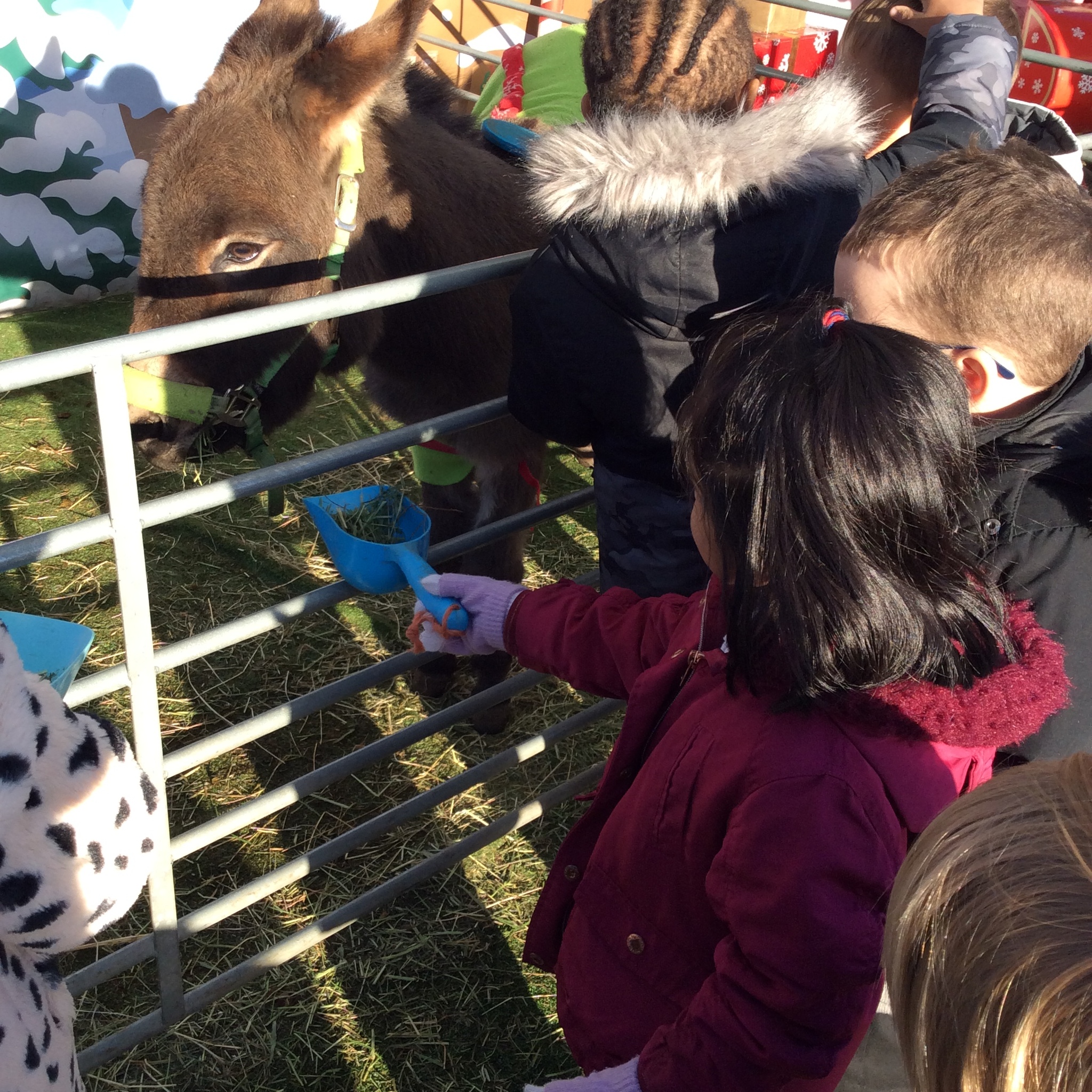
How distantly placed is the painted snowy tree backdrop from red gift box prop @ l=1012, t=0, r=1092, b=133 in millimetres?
4600

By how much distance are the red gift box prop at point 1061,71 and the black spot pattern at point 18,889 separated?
759cm

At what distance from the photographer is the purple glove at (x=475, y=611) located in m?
1.66

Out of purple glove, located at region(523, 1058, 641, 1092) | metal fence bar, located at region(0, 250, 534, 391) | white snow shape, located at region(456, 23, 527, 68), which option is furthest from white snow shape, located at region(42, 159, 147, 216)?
purple glove, located at region(523, 1058, 641, 1092)

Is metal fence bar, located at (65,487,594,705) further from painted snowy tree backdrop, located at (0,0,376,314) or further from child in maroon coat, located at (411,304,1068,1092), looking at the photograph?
painted snowy tree backdrop, located at (0,0,376,314)

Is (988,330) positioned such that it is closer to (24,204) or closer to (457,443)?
(457,443)

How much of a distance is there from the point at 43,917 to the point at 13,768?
165mm

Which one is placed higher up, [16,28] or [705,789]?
[16,28]

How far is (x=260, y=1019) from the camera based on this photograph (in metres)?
2.19

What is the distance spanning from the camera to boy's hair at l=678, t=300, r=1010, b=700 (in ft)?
3.48

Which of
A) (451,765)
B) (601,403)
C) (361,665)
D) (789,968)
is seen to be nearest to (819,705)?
(789,968)

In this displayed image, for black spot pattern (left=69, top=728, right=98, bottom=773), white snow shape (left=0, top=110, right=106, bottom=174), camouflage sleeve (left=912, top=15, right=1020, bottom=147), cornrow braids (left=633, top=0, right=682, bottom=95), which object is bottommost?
white snow shape (left=0, top=110, right=106, bottom=174)

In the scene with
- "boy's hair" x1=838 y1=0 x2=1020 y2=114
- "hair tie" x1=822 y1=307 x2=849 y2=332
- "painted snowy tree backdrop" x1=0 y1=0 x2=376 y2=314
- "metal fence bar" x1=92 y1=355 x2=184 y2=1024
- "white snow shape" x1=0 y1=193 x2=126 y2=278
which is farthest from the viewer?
"white snow shape" x1=0 y1=193 x2=126 y2=278

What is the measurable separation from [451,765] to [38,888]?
204 centimetres

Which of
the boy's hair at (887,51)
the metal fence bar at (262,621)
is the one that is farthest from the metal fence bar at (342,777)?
the boy's hair at (887,51)
